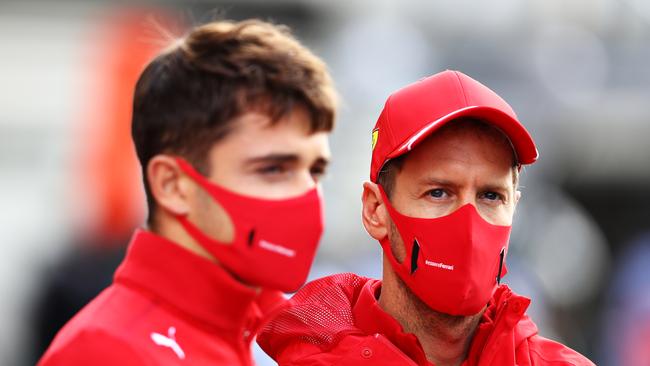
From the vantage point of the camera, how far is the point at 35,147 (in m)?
17.6

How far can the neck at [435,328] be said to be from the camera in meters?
3.79

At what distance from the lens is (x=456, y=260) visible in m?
3.66

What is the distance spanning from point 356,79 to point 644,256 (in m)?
4.23

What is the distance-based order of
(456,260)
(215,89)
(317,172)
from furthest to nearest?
(456,260) → (317,172) → (215,89)

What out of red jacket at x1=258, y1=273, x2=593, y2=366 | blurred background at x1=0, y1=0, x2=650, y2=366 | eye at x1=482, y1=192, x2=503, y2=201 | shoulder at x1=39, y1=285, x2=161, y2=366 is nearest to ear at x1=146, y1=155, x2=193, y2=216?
shoulder at x1=39, y1=285, x2=161, y2=366

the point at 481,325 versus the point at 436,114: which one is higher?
the point at 436,114

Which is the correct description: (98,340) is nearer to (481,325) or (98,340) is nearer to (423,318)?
(423,318)

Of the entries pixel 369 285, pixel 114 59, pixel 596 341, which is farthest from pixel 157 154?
pixel 114 59

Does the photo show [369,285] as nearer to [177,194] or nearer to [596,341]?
[177,194]

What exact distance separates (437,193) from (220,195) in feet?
2.42

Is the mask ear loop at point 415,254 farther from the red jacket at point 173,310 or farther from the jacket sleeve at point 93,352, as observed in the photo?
the jacket sleeve at point 93,352

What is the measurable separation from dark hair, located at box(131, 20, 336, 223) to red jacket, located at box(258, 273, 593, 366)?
0.64 meters

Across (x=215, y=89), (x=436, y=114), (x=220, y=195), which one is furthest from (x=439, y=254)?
(x=215, y=89)

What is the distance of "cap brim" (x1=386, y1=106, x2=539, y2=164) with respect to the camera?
12.1 feet
